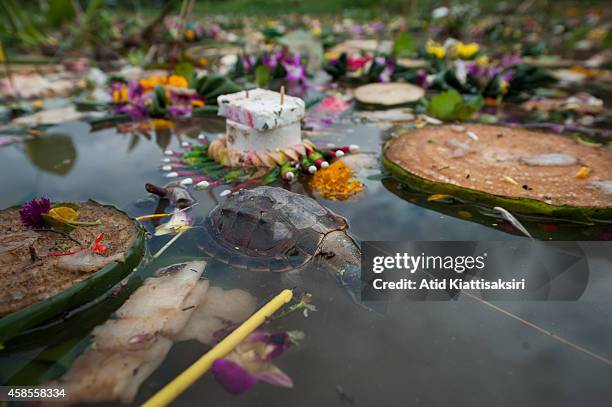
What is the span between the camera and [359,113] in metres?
4.06

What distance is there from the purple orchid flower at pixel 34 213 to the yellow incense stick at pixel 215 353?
113 centimetres

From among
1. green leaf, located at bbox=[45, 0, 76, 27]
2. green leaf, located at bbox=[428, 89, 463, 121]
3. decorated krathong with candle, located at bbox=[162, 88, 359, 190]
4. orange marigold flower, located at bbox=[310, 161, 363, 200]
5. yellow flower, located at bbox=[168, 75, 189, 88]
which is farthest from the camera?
green leaf, located at bbox=[45, 0, 76, 27]

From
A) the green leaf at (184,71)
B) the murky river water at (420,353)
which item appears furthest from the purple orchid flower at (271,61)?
the murky river water at (420,353)

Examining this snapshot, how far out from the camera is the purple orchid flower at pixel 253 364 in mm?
1347

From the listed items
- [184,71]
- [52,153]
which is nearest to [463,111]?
[184,71]

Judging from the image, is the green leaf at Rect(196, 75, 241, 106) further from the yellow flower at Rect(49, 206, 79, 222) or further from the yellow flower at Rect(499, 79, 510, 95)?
the yellow flower at Rect(499, 79, 510, 95)

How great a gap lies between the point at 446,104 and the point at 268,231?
Result: 242cm

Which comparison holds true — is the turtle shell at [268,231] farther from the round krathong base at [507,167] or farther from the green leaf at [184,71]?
the green leaf at [184,71]

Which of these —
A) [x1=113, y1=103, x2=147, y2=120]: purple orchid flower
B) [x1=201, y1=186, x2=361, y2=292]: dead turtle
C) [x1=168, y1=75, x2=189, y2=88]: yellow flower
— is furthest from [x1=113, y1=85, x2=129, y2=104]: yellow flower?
[x1=201, y1=186, x2=361, y2=292]: dead turtle

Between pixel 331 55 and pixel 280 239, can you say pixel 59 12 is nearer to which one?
pixel 331 55

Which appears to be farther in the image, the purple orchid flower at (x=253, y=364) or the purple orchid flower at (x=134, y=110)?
the purple orchid flower at (x=134, y=110)

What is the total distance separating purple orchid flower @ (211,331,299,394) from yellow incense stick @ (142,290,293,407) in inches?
0.9

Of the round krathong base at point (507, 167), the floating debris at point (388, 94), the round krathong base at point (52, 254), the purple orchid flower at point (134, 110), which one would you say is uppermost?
the purple orchid flower at point (134, 110)

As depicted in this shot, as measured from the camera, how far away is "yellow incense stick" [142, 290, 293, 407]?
1.26 meters
